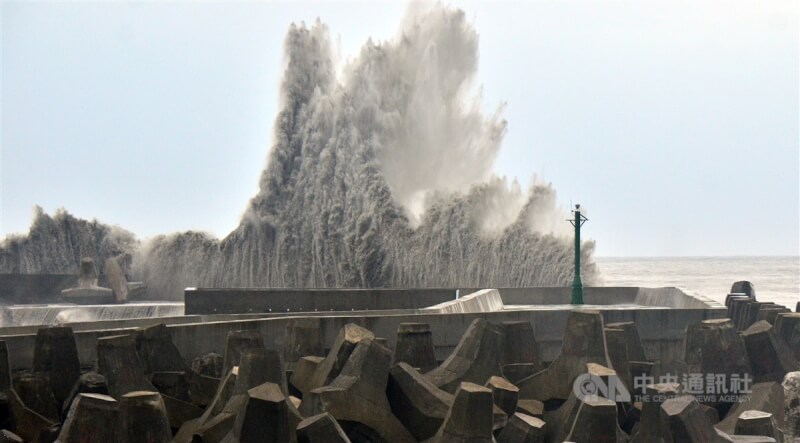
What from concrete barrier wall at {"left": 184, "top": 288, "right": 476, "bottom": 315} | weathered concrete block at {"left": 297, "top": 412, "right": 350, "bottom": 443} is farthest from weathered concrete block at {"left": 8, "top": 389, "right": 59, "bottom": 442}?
concrete barrier wall at {"left": 184, "top": 288, "right": 476, "bottom": 315}

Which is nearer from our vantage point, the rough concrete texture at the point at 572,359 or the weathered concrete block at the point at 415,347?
the rough concrete texture at the point at 572,359

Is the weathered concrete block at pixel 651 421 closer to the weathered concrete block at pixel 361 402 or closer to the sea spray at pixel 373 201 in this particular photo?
the weathered concrete block at pixel 361 402

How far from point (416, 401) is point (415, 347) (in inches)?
55.5

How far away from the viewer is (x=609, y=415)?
7488 millimetres

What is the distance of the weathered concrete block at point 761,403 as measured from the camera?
8906 mm

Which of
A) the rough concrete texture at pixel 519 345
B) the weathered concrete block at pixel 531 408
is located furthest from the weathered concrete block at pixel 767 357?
the weathered concrete block at pixel 531 408

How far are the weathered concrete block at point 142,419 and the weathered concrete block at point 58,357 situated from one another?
222 cm

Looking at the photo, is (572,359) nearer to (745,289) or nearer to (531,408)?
(531,408)

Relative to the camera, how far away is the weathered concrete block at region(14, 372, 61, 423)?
8375mm

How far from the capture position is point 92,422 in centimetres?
651

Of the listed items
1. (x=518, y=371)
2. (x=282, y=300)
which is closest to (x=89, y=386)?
(x=518, y=371)

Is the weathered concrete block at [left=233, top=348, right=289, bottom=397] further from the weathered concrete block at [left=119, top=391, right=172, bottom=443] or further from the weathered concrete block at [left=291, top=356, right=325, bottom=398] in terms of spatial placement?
the weathered concrete block at [left=119, top=391, right=172, bottom=443]

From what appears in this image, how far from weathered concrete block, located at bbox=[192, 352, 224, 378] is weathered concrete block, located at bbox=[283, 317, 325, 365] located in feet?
1.92

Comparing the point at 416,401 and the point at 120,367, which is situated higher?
the point at 120,367
